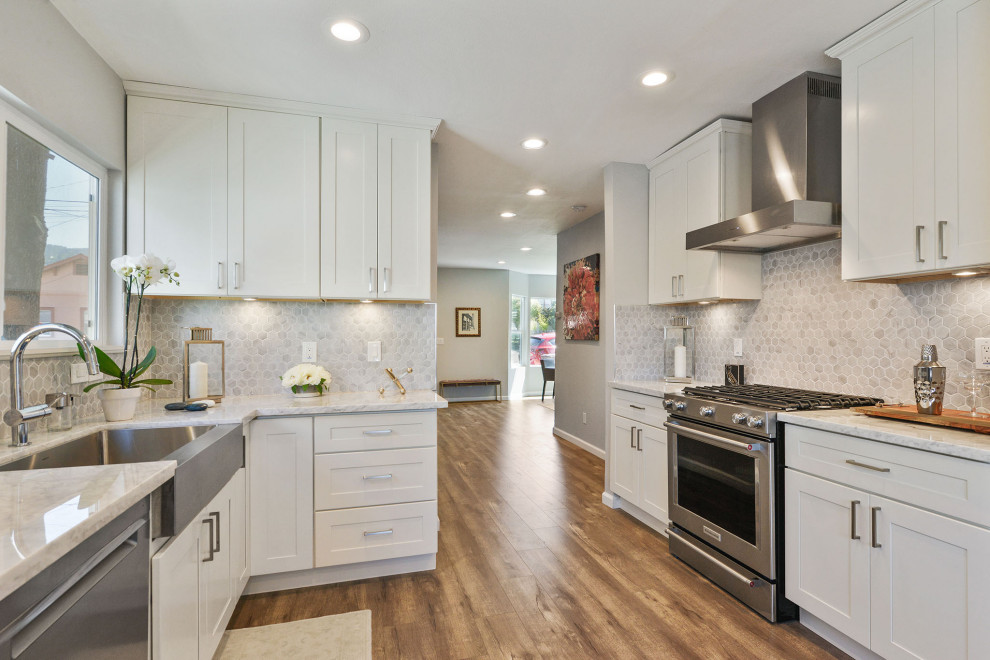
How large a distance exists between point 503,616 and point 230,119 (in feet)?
9.40

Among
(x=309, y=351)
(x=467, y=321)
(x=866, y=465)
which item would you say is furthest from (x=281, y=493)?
(x=467, y=321)

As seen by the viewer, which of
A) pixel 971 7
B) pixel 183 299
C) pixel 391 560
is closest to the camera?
pixel 971 7

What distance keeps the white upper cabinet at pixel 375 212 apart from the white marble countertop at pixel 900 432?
1998 mm

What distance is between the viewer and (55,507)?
3.29 ft

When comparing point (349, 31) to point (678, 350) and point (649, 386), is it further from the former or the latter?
point (678, 350)

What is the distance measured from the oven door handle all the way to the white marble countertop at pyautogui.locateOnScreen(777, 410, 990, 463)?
190 millimetres

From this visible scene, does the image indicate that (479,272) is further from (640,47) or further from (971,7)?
(971,7)

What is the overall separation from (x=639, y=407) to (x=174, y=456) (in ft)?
8.41

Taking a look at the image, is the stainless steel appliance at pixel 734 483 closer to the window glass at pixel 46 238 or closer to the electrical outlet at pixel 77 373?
the electrical outlet at pixel 77 373

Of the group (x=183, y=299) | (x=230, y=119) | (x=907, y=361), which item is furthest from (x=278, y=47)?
(x=907, y=361)

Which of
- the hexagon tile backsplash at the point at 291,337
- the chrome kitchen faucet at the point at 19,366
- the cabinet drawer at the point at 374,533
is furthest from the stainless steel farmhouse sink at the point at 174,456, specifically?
the hexagon tile backsplash at the point at 291,337

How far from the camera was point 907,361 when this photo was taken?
2.29 meters

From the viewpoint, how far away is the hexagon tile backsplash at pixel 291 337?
280 cm

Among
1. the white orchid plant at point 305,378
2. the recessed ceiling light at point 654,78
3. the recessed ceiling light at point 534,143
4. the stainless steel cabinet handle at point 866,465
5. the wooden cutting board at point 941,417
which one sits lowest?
the stainless steel cabinet handle at point 866,465
